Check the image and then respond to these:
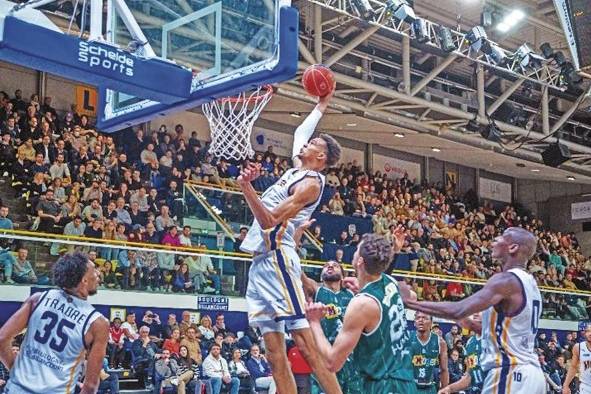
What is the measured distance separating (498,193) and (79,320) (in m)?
28.9

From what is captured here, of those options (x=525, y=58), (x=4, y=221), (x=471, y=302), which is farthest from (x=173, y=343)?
(x=525, y=58)

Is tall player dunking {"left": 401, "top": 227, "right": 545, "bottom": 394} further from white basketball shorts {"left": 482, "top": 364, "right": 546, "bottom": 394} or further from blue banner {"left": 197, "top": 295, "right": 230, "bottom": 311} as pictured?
blue banner {"left": 197, "top": 295, "right": 230, "bottom": 311}

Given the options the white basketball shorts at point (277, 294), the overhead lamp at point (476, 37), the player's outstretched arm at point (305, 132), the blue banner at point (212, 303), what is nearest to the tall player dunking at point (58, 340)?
the white basketball shorts at point (277, 294)

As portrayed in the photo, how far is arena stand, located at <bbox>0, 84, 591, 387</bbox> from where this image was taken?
13891mm

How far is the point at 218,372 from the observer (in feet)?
45.5

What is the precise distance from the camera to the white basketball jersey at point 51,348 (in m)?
5.02

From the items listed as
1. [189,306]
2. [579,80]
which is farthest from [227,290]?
[579,80]

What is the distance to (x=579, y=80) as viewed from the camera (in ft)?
68.2

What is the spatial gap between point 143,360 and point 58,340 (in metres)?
8.43

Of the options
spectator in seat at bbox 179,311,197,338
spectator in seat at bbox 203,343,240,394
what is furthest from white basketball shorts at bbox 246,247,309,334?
spectator in seat at bbox 179,311,197,338

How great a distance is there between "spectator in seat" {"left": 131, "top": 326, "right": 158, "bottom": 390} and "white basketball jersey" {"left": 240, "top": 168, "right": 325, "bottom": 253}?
24.9 ft

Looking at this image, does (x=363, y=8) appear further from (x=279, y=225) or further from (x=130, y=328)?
(x=279, y=225)

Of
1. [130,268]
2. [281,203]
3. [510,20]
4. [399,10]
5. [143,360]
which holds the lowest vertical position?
[143,360]

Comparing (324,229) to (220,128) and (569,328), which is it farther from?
(220,128)
